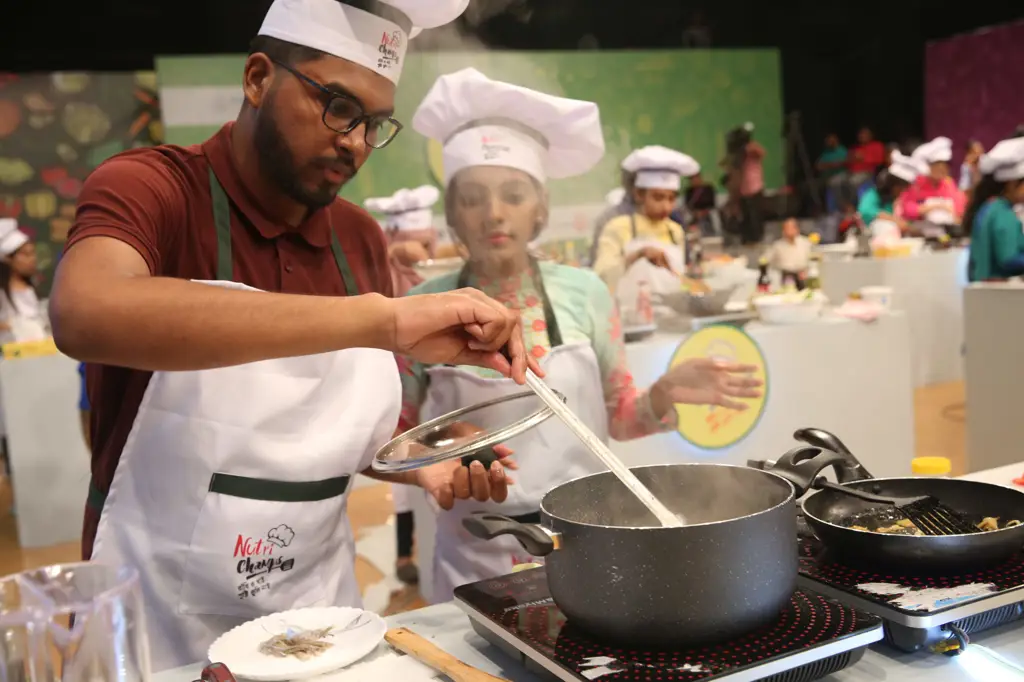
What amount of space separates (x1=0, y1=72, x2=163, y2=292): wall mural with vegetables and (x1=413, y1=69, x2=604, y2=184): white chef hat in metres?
6.00

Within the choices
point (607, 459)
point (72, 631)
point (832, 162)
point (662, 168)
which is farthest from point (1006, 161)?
point (72, 631)

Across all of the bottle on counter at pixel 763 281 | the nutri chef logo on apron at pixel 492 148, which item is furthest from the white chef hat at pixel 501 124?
the bottle on counter at pixel 763 281

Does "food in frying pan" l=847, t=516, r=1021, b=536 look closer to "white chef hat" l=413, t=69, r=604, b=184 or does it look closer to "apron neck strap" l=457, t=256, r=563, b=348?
"apron neck strap" l=457, t=256, r=563, b=348

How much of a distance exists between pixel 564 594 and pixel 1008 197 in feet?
17.7

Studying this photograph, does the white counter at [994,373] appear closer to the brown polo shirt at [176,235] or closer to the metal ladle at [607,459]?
the brown polo shirt at [176,235]

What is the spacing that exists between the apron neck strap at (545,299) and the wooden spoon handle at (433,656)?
919 millimetres

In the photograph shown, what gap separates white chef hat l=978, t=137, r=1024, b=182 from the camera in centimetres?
520

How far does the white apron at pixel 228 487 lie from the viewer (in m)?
1.24

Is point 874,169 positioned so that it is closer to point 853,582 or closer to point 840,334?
point 840,334

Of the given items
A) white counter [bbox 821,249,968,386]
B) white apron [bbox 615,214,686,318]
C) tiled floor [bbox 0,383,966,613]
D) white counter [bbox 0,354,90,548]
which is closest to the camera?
white apron [bbox 615,214,686,318]

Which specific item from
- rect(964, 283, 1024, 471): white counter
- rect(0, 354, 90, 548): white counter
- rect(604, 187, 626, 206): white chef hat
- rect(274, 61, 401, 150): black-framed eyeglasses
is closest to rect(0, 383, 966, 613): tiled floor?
rect(0, 354, 90, 548): white counter

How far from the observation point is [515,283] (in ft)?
6.14

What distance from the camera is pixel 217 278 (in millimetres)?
1316

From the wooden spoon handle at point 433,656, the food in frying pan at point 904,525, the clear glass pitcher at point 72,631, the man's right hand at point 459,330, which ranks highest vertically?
the man's right hand at point 459,330
